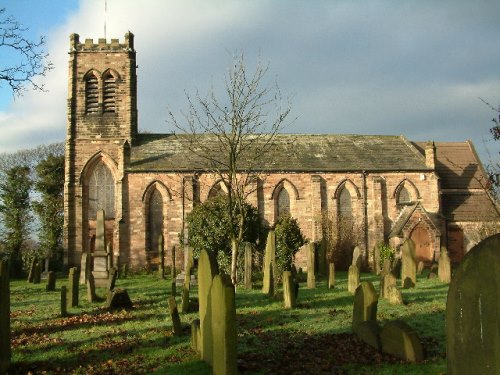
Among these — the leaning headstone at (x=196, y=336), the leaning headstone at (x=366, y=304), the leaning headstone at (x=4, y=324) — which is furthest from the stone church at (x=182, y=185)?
the leaning headstone at (x=4, y=324)

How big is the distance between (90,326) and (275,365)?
493cm

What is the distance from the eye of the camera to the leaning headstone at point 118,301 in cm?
1337

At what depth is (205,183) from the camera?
1240 inches

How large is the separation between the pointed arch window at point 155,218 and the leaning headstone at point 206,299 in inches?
910

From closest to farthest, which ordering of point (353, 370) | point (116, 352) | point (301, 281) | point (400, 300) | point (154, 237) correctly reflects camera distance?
point (353, 370), point (116, 352), point (400, 300), point (301, 281), point (154, 237)

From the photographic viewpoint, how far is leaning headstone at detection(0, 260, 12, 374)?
8.15 metres

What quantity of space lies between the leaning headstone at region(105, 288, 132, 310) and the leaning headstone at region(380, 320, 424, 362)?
7.11m

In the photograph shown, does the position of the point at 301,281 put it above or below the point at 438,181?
below

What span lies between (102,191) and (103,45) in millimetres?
9594

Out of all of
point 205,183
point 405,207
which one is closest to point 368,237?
point 405,207

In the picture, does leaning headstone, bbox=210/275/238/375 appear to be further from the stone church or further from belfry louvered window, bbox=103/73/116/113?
belfry louvered window, bbox=103/73/116/113

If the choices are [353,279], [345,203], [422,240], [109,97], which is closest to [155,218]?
[109,97]

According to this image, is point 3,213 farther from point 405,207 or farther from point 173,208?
point 405,207

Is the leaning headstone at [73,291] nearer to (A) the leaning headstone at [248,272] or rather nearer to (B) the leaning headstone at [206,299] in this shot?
(A) the leaning headstone at [248,272]
